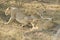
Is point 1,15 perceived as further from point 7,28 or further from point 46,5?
point 46,5

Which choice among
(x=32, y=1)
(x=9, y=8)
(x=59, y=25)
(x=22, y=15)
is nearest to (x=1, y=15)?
(x=9, y=8)

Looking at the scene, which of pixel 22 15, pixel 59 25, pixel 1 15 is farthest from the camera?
pixel 1 15

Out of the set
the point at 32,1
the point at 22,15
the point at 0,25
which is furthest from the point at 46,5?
the point at 0,25

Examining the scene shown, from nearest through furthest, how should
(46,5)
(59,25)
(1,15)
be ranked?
(59,25), (1,15), (46,5)

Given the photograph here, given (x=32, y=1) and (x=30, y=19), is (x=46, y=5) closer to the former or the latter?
(x=32, y=1)

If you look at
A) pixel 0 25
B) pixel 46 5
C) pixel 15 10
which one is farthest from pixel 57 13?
pixel 0 25

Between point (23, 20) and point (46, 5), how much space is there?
82cm

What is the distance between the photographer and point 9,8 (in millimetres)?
4082

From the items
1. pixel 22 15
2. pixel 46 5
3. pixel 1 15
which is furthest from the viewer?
pixel 46 5

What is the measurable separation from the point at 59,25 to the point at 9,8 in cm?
95

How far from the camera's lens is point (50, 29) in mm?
3652

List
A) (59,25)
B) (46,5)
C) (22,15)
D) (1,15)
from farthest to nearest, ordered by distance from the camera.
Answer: (46,5) → (1,15) → (22,15) → (59,25)

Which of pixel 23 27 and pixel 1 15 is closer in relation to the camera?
pixel 23 27

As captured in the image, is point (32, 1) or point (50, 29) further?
point (32, 1)
